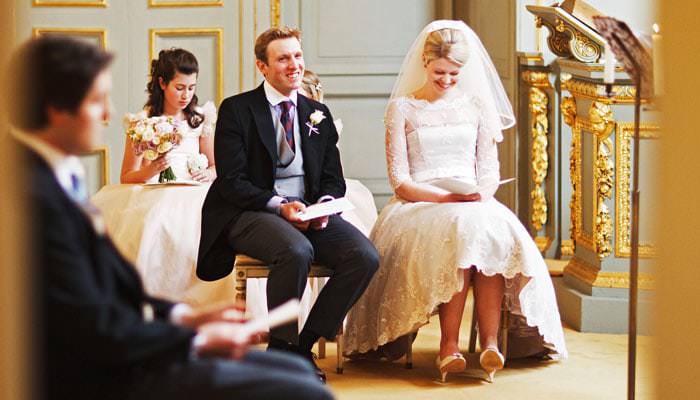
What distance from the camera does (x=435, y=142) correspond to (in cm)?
571

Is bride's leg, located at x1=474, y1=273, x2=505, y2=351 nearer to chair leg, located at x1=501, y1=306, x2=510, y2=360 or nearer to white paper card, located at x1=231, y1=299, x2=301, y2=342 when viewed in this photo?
chair leg, located at x1=501, y1=306, x2=510, y2=360

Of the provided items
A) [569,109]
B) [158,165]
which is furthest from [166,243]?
[569,109]

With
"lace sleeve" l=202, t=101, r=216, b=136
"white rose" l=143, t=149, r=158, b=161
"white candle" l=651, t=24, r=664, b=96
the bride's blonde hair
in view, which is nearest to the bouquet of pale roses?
"white rose" l=143, t=149, r=158, b=161

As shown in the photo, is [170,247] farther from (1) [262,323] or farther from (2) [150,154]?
(1) [262,323]

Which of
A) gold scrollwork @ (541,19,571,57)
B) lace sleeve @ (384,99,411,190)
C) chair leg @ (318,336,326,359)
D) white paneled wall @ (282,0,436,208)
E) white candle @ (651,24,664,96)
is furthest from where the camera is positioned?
white paneled wall @ (282,0,436,208)

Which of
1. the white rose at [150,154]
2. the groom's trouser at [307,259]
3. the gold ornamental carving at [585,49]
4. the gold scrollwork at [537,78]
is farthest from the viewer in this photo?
the gold scrollwork at [537,78]

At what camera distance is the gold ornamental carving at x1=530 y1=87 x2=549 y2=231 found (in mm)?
7594

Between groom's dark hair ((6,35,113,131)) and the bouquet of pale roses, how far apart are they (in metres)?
3.68

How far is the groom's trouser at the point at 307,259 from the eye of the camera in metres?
5.10

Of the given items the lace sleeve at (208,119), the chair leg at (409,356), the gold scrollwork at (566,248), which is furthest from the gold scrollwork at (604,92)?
the lace sleeve at (208,119)

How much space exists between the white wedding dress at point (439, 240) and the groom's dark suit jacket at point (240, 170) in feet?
1.31

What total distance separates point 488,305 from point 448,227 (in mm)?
376

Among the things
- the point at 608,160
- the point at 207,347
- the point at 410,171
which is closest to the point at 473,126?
the point at 410,171

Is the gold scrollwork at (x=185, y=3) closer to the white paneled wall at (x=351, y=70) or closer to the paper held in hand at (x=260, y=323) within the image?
the white paneled wall at (x=351, y=70)
